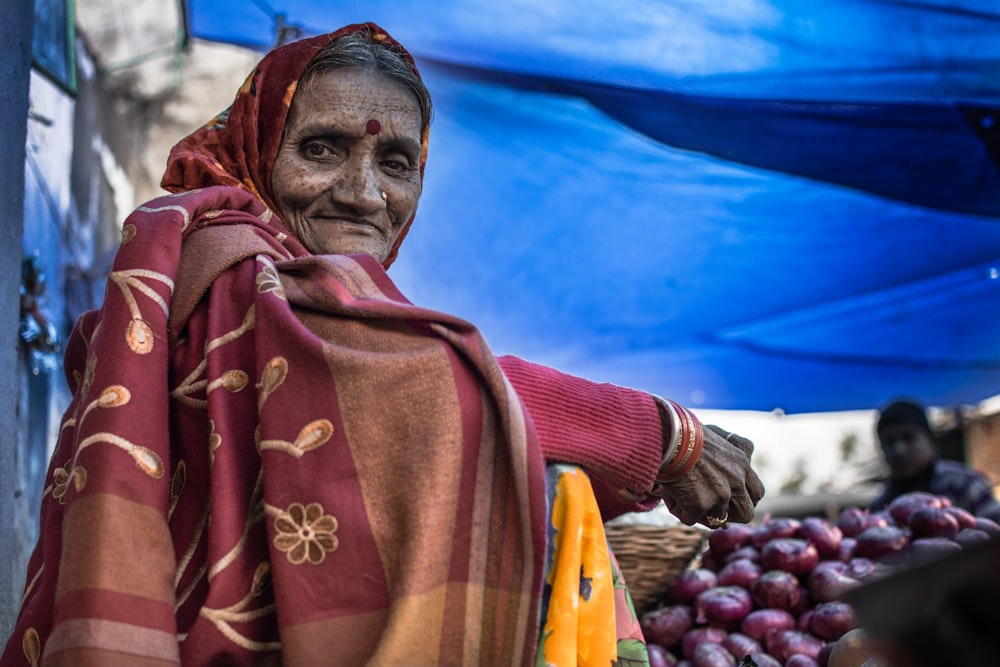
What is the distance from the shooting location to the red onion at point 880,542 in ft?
10.1

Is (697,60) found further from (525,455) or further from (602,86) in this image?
(525,455)

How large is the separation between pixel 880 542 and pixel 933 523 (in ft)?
0.62

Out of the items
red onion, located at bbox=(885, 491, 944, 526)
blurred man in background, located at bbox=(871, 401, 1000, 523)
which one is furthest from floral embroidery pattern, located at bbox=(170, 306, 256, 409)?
blurred man in background, located at bbox=(871, 401, 1000, 523)

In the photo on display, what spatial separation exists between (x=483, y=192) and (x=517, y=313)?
2.66 ft

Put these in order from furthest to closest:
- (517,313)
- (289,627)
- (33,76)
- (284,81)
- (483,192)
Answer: (517,313) < (483,192) < (33,76) < (284,81) < (289,627)

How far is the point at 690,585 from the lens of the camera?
320cm

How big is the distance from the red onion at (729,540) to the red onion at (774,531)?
30 mm

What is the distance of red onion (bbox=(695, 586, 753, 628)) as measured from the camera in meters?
3.01

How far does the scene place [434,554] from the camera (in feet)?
4.09

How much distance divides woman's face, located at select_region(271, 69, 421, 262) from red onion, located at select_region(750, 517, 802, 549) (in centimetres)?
207

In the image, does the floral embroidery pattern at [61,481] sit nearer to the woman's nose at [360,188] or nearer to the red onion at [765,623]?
the woman's nose at [360,188]

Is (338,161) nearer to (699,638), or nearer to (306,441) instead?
(306,441)

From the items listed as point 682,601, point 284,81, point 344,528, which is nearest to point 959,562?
point 344,528

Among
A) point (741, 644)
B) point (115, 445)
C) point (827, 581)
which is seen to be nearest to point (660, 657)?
point (741, 644)
